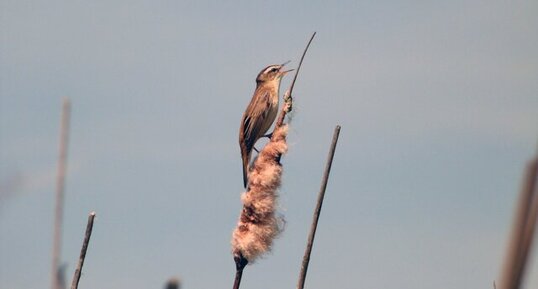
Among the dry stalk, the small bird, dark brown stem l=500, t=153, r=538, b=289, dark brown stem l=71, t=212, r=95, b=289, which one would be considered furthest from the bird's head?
dark brown stem l=500, t=153, r=538, b=289

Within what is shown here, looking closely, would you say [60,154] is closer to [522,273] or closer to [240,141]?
[522,273]

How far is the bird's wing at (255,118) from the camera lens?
8.05m

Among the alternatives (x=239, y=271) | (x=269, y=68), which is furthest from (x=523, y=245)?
(x=269, y=68)

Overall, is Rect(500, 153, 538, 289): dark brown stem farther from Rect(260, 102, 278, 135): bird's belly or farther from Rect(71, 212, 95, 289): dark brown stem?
Rect(260, 102, 278, 135): bird's belly

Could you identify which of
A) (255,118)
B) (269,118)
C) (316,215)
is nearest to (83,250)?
(316,215)

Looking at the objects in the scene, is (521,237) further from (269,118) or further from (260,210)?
(269,118)

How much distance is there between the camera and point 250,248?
437 cm

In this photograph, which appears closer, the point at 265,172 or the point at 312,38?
the point at 312,38

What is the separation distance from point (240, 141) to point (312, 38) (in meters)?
3.43

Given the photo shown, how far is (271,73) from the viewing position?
941cm

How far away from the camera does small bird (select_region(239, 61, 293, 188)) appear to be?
7.93 meters

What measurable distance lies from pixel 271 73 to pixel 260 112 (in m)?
1.13

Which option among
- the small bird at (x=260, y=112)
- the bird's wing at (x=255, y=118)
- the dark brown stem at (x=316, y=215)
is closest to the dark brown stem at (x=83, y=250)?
the dark brown stem at (x=316, y=215)

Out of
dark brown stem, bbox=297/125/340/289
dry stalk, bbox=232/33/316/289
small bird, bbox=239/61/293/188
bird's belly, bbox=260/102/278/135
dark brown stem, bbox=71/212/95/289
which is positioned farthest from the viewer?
bird's belly, bbox=260/102/278/135
